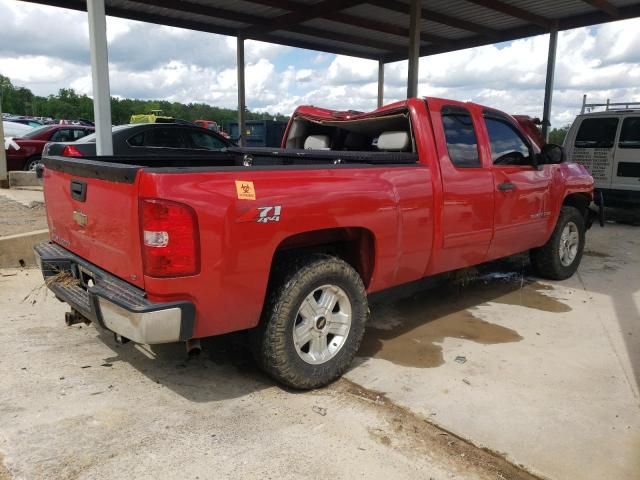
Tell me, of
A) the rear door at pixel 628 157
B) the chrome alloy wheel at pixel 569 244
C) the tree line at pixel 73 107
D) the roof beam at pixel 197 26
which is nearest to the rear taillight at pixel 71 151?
the roof beam at pixel 197 26

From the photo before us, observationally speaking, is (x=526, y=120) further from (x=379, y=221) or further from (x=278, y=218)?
(x=278, y=218)

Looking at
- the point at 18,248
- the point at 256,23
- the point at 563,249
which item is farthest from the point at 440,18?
the point at 18,248

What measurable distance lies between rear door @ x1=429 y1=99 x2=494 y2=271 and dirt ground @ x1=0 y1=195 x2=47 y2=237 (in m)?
5.42

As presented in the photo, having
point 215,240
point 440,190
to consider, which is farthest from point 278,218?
point 440,190

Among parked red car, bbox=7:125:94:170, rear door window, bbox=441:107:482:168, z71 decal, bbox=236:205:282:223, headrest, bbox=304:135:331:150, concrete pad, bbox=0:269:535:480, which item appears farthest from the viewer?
parked red car, bbox=7:125:94:170

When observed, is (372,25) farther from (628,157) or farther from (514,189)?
(514,189)

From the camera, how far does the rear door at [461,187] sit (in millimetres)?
4117

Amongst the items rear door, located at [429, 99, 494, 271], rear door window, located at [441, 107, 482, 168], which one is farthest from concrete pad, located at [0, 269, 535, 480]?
rear door window, located at [441, 107, 482, 168]

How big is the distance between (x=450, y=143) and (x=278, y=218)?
1.99 metres

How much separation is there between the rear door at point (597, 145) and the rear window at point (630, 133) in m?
0.12

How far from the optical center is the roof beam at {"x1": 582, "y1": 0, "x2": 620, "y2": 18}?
11.8 metres

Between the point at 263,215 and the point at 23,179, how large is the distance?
10.3 m

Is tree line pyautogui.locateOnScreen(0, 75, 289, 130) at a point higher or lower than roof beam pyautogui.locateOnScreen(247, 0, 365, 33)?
higher

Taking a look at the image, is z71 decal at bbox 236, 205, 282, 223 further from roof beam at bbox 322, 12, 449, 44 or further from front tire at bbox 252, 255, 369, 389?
roof beam at bbox 322, 12, 449, 44
